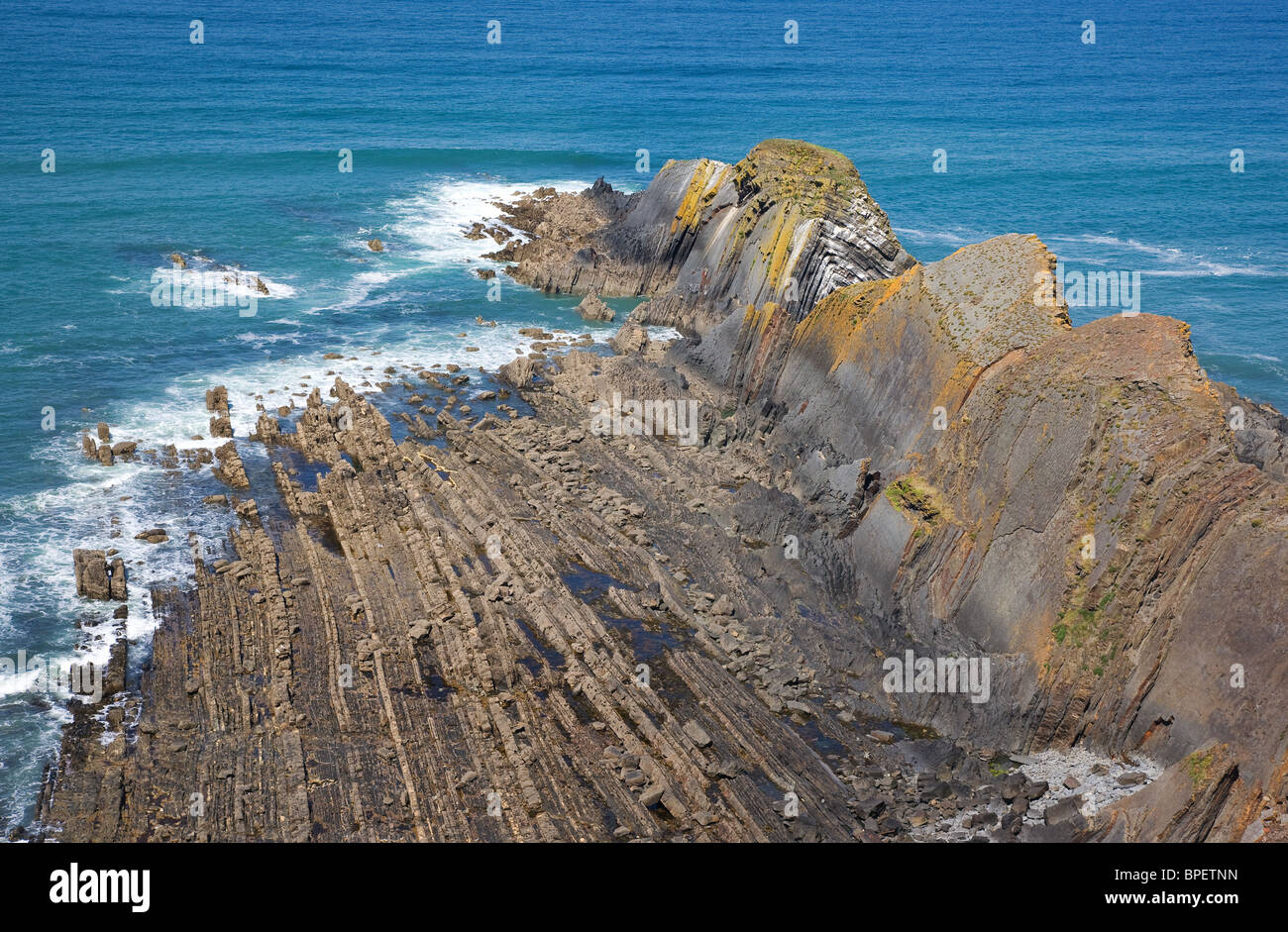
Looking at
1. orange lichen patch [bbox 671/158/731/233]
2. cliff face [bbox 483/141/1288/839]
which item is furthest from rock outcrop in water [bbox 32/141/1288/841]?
orange lichen patch [bbox 671/158/731/233]

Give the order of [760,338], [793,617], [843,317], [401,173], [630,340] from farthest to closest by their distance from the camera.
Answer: [401,173], [630,340], [760,338], [843,317], [793,617]

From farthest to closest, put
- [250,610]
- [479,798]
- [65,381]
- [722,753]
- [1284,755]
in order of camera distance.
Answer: [65,381] → [250,610] → [722,753] → [479,798] → [1284,755]

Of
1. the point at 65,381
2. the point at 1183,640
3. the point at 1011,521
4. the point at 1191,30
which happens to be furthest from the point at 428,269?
the point at 1191,30

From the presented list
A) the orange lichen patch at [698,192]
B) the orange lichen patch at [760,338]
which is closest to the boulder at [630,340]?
the orange lichen patch at [760,338]

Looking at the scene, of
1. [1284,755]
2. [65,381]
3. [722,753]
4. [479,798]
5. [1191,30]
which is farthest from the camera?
[1191,30]

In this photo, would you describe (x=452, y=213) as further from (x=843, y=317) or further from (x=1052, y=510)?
(x=1052, y=510)

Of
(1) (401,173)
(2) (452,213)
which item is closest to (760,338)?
(2) (452,213)

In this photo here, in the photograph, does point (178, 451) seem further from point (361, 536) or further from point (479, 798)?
point (479, 798)

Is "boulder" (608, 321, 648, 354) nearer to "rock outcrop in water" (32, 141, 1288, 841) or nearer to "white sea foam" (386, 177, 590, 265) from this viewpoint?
"rock outcrop in water" (32, 141, 1288, 841)
